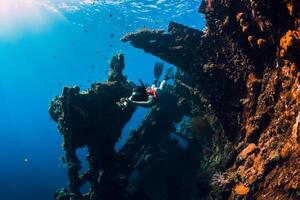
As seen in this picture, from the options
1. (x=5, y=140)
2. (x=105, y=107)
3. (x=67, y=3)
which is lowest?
(x=105, y=107)

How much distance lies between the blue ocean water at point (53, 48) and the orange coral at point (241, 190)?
12707mm

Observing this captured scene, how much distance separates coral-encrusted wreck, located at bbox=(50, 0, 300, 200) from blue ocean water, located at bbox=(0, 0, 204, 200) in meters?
6.36

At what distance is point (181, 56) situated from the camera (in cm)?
1225

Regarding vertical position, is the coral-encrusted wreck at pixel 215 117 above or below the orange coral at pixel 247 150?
above

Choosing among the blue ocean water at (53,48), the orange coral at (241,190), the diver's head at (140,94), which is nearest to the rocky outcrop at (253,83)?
the orange coral at (241,190)

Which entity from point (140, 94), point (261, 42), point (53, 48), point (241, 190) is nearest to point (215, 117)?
point (140, 94)

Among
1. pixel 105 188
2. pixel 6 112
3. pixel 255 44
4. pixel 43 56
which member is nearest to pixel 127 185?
pixel 105 188

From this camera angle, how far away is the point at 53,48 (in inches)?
2746

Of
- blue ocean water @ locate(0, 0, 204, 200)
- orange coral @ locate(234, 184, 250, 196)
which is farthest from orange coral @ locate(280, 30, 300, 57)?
blue ocean water @ locate(0, 0, 204, 200)

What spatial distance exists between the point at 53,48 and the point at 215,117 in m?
63.1

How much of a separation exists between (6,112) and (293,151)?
14569cm

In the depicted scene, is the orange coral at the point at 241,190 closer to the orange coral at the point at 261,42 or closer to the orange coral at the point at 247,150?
the orange coral at the point at 247,150

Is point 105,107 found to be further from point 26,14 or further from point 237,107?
point 26,14

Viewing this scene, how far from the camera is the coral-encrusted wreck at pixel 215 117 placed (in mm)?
7270
